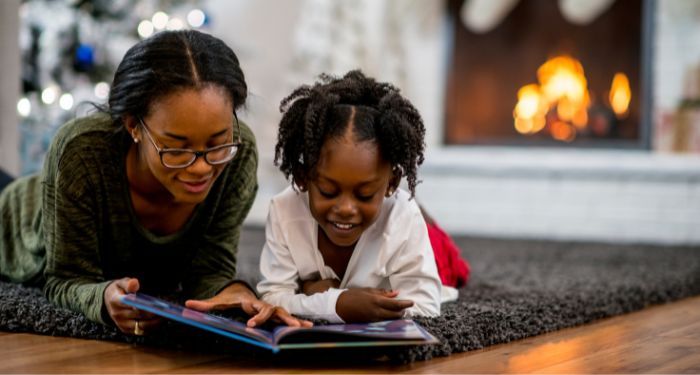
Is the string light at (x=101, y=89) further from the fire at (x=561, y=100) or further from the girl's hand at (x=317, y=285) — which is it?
the girl's hand at (x=317, y=285)

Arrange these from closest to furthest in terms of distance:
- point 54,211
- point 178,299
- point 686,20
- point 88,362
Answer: point 88,362 < point 54,211 < point 178,299 < point 686,20

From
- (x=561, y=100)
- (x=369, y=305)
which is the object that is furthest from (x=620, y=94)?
(x=369, y=305)

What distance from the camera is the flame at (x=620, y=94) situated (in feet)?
12.9

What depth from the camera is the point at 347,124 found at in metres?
1.49

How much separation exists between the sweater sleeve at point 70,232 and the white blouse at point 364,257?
0.31 meters

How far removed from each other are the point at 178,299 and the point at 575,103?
2666mm

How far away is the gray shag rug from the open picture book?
0.28ft

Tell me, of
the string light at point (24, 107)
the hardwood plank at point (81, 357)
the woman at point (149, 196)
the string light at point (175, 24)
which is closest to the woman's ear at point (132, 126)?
the woman at point (149, 196)

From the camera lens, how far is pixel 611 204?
3916mm

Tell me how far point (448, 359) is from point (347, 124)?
40cm

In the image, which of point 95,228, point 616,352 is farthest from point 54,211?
point 616,352

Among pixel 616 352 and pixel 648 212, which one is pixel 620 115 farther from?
pixel 616 352

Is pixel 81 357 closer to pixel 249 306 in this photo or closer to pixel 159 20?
pixel 249 306

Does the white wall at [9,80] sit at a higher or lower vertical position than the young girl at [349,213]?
higher
